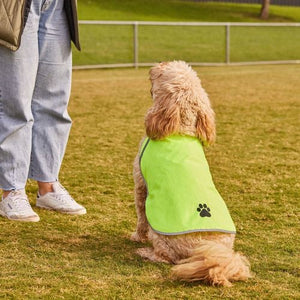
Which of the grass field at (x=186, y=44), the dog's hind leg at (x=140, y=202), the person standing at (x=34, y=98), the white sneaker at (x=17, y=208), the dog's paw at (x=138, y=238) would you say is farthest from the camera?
the grass field at (x=186, y=44)

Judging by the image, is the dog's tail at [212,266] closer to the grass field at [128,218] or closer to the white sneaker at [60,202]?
the grass field at [128,218]

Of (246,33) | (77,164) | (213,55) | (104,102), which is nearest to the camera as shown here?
(77,164)

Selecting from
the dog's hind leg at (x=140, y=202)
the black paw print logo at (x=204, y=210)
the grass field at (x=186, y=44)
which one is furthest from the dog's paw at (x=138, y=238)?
the grass field at (x=186, y=44)

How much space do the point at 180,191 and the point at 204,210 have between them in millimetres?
146

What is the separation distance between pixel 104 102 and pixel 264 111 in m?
2.23

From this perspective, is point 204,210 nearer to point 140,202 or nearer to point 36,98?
point 140,202

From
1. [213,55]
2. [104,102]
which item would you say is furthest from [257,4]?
[104,102]

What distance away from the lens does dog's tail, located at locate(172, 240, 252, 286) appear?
3.13 meters

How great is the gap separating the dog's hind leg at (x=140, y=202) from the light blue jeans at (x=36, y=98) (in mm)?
844

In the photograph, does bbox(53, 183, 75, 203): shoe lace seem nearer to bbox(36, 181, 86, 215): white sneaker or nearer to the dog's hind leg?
bbox(36, 181, 86, 215): white sneaker

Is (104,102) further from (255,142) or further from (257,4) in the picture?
(257,4)

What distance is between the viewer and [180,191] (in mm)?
3414

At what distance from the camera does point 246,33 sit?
22.9 meters

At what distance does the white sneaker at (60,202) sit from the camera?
14.9ft
